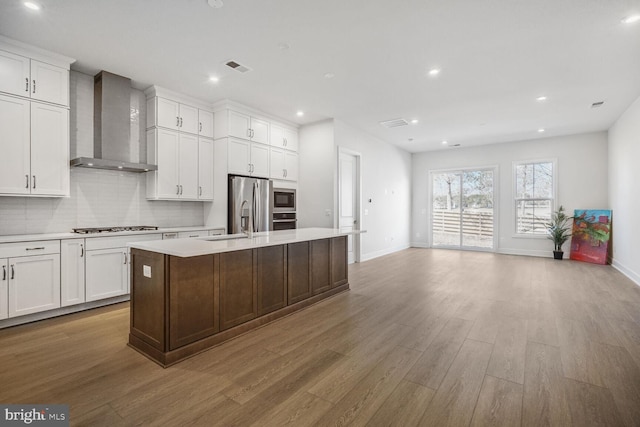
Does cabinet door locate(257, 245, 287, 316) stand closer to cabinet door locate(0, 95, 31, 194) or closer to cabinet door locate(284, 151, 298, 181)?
cabinet door locate(0, 95, 31, 194)

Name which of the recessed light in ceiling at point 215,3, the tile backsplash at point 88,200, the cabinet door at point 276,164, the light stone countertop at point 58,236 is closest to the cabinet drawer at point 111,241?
the light stone countertop at point 58,236

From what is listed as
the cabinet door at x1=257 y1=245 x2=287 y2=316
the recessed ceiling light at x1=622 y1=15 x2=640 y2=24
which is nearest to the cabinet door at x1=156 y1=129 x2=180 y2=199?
the cabinet door at x1=257 y1=245 x2=287 y2=316

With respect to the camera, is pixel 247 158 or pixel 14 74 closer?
pixel 14 74

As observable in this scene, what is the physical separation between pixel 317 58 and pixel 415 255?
563 centimetres

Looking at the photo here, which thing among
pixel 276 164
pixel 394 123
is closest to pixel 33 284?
pixel 276 164

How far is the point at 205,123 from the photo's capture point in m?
5.10

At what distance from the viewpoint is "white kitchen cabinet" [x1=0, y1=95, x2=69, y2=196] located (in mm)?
3248

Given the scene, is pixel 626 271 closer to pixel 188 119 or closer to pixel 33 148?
pixel 188 119

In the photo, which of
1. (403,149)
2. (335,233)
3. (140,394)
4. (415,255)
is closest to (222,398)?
(140,394)

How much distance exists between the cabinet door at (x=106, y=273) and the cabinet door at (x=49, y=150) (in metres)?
0.86

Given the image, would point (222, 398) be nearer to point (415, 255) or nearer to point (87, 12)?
point (87, 12)

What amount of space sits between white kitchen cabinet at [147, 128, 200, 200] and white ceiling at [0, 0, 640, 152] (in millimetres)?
759

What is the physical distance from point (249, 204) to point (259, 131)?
140 cm

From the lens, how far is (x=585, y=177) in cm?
707
